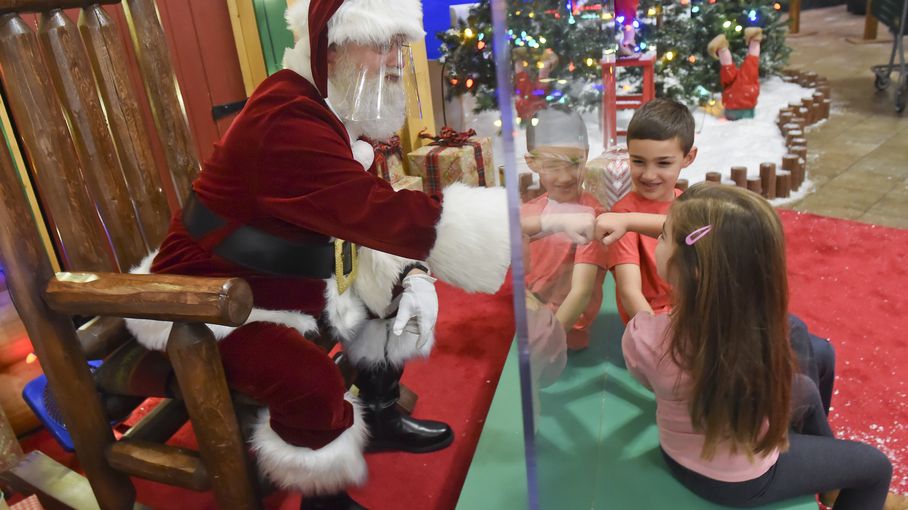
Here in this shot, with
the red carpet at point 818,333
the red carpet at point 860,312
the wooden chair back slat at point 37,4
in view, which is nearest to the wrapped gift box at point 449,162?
the red carpet at point 818,333

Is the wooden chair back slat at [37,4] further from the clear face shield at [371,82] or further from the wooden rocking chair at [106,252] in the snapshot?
the clear face shield at [371,82]

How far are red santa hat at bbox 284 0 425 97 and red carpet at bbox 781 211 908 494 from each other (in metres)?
1.42

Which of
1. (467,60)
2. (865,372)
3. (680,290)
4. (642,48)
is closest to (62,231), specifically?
(680,290)

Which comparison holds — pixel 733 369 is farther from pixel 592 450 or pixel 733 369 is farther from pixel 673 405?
pixel 592 450

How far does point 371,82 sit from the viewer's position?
4.47 ft

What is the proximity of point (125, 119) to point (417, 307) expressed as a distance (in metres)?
0.79

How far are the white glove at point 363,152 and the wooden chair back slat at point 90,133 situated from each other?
0.55 m

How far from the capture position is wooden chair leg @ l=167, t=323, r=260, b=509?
116 centimetres

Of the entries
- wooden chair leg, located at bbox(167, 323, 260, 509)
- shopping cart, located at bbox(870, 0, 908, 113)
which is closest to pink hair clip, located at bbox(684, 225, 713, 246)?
wooden chair leg, located at bbox(167, 323, 260, 509)

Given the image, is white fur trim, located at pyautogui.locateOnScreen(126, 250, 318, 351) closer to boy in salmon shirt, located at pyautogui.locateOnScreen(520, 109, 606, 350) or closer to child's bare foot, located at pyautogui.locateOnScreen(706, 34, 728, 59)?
boy in salmon shirt, located at pyautogui.locateOnScreen(520, 109, 606, 350)

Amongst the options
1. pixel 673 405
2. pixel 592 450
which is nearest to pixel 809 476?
pixel 673 405

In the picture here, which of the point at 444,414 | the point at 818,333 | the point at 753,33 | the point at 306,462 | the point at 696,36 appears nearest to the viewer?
the point at 306,462

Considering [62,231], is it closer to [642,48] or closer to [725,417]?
[725,417]

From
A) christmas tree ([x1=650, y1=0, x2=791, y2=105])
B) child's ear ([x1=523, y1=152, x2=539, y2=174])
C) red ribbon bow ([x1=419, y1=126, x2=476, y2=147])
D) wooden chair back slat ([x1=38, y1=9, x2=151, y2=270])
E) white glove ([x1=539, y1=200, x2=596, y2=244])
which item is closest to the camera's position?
child's ear ([x1=523, y1=152, x2=539, y2=174])
